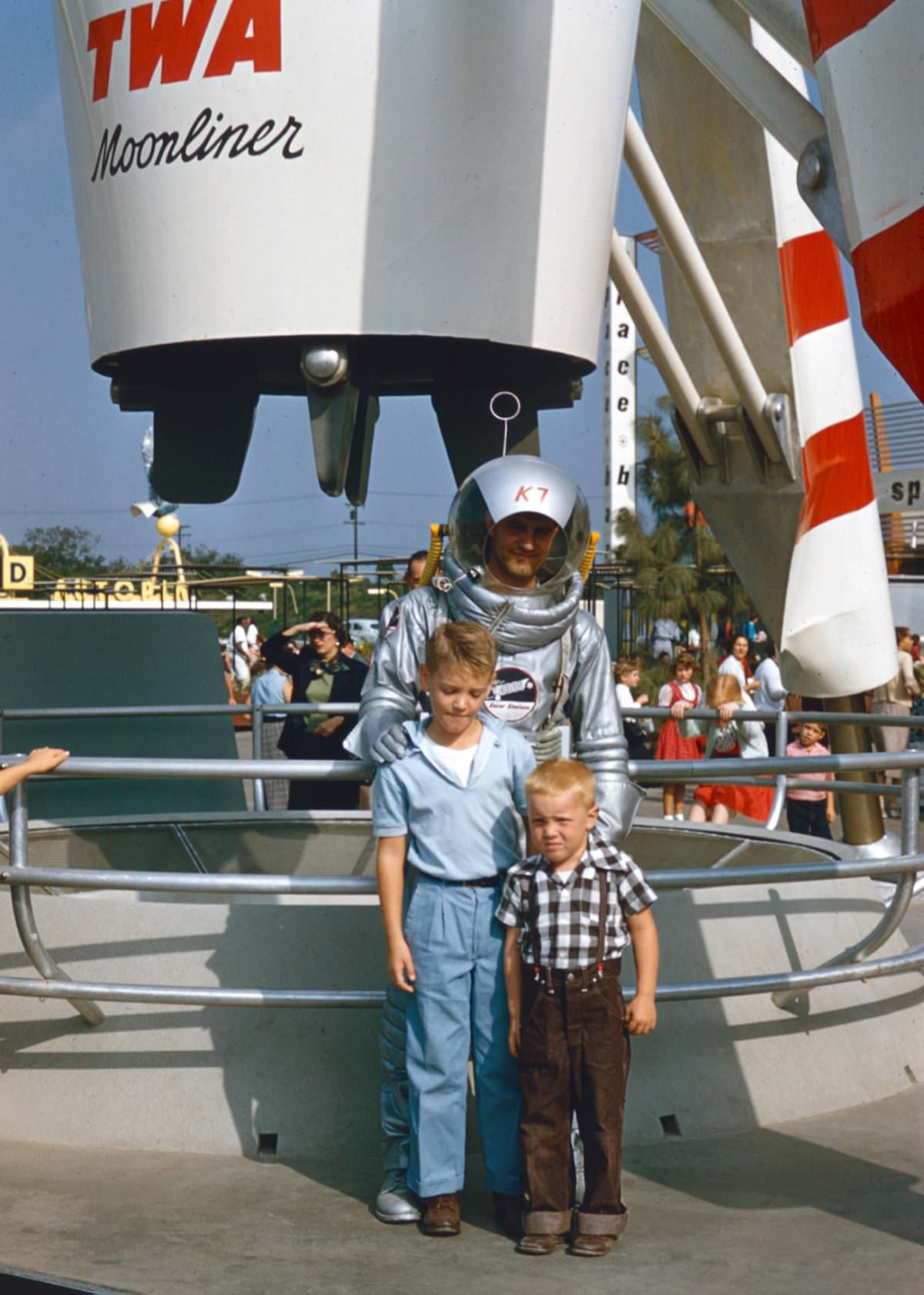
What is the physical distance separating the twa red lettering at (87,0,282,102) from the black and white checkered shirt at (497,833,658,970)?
2853 millimetres

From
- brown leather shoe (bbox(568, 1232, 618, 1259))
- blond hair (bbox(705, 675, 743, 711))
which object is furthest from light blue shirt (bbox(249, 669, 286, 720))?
brown leather shoe (bbox(568, 1232, 618, 1259))

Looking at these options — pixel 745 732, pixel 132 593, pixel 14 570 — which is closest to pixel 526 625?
pixel 745 732

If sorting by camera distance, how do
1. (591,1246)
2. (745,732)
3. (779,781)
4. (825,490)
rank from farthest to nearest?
(745,732) < (825,490) < (779,781) < (591,1246)

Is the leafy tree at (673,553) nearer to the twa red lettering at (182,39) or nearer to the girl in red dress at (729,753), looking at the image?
the girl in red dress at (729,753)

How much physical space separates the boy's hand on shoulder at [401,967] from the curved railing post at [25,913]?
1.03 meters

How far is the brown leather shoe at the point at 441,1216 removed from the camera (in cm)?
375

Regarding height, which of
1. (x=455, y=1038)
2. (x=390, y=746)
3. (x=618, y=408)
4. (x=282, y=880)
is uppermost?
(x=618, y=408)

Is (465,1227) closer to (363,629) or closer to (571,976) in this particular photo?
(571,976)

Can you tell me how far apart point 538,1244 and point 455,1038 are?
0.50 meters

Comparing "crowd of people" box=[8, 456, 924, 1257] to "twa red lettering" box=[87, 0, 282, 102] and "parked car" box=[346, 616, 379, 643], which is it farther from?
"parked car" box=[346, 616, 379, 643]

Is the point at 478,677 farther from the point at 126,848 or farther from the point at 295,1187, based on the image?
the point at 126,848

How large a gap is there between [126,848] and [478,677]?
371 cm

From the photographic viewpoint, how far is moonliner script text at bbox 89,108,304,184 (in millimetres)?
5082

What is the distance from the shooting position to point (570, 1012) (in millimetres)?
3668
